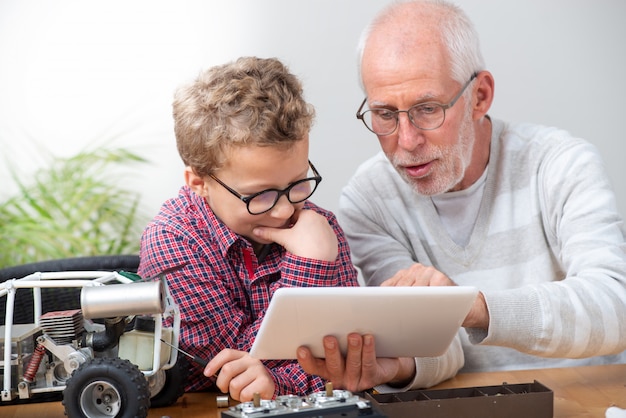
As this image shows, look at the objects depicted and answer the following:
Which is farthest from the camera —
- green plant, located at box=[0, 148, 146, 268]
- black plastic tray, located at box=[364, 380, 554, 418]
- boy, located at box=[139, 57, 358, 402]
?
green plant, located at box=[0, 148, 146, 268]

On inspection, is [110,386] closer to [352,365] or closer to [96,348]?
[96,348]

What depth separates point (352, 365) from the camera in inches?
58.9

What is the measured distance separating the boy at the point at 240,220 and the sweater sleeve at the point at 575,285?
1.24ft

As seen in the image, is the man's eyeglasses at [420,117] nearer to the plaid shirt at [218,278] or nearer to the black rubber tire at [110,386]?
the plaid shirt at [218,278]

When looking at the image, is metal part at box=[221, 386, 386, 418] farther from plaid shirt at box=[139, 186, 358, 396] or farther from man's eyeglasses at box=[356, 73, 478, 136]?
man's eyeglasses at box=[356, 73, 478, 136]

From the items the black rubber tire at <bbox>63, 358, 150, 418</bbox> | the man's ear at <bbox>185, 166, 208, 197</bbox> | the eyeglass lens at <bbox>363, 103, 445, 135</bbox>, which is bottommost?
the black rubber tire at <bbox>63, 358, 150, 418</bbox>

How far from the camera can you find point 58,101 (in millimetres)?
4012

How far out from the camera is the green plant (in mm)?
3838

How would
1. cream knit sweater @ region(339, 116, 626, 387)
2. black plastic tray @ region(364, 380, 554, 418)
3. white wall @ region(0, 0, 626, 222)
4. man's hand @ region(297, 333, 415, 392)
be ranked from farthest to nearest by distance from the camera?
white wall @ region(0, 0, 626, 222), cream knit sweater @ region(339, 116, 626, 387), man's hand @ region(297, 333, 415, 392), black plastic tray @ region(364, 380, 554, 418)

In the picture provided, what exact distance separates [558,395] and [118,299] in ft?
2.68

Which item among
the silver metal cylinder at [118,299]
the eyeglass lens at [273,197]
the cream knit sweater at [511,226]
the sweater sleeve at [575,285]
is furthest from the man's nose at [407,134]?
the silver metal cylinder at [118,299]

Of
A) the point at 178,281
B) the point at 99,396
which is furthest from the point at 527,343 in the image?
the point at 99,396

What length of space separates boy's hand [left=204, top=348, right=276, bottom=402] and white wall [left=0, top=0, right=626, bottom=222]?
2476mm

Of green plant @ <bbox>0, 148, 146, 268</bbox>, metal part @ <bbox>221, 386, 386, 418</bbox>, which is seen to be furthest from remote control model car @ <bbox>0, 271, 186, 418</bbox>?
green plant @ <bbox>0, 148, 146, 268</bbox>
